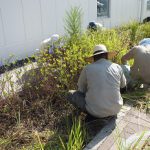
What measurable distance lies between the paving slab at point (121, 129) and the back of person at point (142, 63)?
2.64 feet

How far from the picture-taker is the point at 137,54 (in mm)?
4281

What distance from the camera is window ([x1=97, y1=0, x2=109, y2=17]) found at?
928 centimetres

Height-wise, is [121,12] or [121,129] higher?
[121,12]

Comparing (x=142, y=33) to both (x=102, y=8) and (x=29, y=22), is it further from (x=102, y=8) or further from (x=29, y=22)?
(x=29, y=22)

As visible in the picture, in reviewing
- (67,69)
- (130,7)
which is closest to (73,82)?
(67,69)

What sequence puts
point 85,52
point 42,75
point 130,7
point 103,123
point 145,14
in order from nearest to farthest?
point 103,123 < point 42,75 < point 85,52 < point 130,7 < point 145,14

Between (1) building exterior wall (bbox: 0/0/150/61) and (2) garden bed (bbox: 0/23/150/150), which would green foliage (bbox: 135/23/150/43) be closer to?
(1) building exterior wall (bbox: 0/0/150/61)

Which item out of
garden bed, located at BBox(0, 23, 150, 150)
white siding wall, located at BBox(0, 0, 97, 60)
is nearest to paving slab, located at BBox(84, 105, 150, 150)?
garden bed, located at BBox(0, 23, 150, 150)

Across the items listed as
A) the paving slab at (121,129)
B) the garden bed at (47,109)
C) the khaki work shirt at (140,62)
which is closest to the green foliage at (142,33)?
the khaki work shirt at (140,62)

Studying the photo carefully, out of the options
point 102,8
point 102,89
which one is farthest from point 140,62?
point 102,8

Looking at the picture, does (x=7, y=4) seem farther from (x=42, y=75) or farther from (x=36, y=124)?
(x=36, y=124)

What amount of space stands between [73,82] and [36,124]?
3.47 feet

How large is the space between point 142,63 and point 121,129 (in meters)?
1.51

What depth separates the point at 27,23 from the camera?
626 cm
